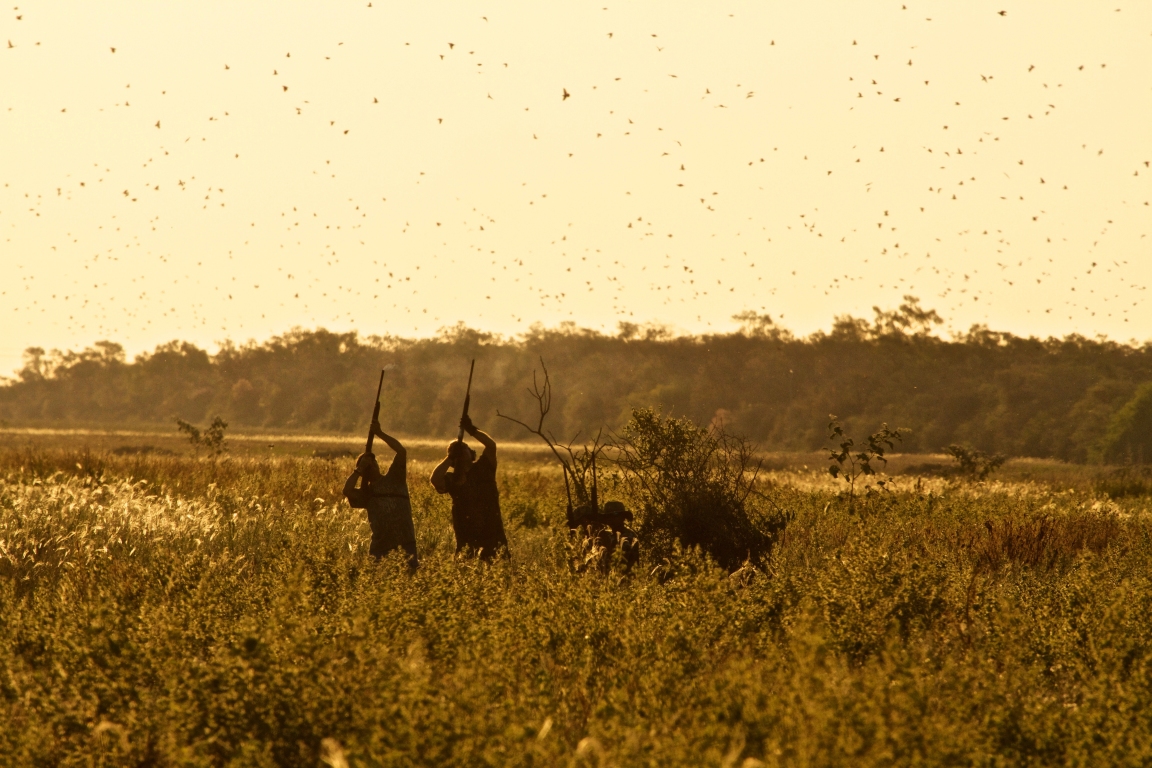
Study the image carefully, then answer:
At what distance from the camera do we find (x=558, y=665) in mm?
5523

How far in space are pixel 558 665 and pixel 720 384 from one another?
78.9 metres

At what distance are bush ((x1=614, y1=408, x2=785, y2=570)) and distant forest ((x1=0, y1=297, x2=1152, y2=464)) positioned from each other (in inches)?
2016

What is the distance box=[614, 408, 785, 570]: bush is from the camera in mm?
10531

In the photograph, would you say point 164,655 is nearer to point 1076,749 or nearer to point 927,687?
point 927,687

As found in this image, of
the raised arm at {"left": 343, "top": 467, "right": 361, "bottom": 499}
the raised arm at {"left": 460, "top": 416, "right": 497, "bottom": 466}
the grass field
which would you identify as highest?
the raised arm at {"left": 460, "top": 416, "right": 497, "bottom": 466}

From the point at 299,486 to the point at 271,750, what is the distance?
13.8m

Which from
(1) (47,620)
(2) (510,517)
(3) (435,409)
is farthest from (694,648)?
(3) (435,409)

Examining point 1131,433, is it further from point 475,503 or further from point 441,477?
point 441,477

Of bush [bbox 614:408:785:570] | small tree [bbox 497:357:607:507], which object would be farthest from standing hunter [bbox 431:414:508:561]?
bush [bbox 614:408:785:570]

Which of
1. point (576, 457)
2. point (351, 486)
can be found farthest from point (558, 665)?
point (576, 457)

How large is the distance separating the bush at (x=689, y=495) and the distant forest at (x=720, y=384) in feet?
168

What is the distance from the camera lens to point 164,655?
5398 mm

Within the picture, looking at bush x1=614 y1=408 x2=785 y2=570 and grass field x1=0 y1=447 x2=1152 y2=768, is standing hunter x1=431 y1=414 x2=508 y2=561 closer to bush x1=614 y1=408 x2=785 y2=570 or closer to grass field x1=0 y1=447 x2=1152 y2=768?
grass field x1=0 y1=447 x2=1152 y2=768

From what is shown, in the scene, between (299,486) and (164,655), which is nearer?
(164,655)
